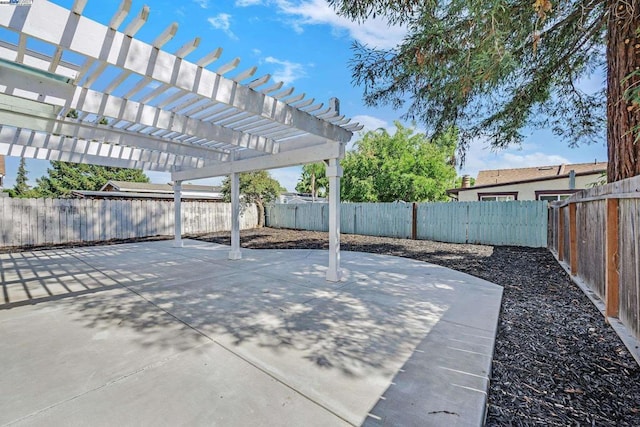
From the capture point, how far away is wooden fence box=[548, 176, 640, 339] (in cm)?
239

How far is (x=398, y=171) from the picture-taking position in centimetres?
1549

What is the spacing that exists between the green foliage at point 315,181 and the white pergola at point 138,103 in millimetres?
20803

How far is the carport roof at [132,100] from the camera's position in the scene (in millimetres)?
2289

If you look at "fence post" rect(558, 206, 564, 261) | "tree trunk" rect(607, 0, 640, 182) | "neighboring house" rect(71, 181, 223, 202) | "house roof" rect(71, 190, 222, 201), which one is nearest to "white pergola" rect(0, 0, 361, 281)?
"tree trunk" rect(607, 0, 640, 182)

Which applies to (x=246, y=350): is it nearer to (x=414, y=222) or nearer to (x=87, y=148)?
(x=87, y=148)

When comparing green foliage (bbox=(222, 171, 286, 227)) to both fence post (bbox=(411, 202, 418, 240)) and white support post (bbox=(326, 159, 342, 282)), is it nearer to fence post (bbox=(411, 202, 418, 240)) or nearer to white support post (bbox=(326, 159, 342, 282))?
fence post (bbox=(411, 202, 418, 240))

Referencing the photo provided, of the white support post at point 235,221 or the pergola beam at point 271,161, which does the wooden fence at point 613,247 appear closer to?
the pergola beam at point 271,161

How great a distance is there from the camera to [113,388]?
6.26 ft

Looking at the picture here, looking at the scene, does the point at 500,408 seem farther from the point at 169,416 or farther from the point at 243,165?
the point at 243,165

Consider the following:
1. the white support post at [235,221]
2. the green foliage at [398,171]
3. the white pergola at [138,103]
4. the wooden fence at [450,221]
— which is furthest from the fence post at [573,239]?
the green foliage at [398,171]

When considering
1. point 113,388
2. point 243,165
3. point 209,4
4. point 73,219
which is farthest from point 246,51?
point 73,219

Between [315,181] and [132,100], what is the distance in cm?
2632

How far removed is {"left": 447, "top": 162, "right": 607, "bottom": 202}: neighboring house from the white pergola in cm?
1187

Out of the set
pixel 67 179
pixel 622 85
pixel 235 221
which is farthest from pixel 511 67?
pixel 67 179
